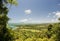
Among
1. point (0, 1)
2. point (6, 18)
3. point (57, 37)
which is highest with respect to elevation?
point (0, 1)

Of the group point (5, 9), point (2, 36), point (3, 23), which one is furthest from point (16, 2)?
point (2, 36)

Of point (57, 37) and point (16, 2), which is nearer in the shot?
point (16, 2)

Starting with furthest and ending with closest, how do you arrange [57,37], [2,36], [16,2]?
[57,37]
[16,2]
[2,36]

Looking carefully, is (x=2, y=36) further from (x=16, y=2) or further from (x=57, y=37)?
(x=57, y=37)

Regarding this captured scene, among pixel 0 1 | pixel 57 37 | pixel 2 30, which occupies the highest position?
pixel 0 1

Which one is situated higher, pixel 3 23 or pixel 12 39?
pixel 3 23

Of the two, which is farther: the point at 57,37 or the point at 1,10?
the point at 57,37

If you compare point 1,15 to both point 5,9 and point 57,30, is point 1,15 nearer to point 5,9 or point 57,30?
point 5,9

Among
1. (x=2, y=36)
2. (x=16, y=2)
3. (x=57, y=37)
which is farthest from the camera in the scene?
(x=57, y=37)

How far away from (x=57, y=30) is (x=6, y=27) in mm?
16168

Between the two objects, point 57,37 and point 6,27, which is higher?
point 6,27

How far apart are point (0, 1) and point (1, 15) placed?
5.95 feet

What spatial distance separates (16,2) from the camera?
2112cm

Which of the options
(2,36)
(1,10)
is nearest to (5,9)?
(1,10)
